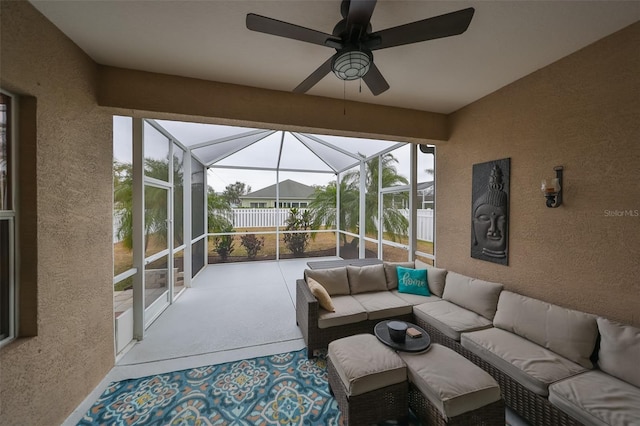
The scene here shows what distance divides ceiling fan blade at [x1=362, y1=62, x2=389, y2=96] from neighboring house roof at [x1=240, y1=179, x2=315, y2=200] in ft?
17.1

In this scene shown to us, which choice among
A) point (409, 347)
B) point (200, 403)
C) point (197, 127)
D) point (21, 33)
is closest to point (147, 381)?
point (200, 403)

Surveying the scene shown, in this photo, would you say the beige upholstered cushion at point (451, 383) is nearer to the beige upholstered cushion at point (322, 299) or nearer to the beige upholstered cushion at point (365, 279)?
the beige upholstered cushion at point (322, 299)

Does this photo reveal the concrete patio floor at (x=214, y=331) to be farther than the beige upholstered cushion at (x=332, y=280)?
No

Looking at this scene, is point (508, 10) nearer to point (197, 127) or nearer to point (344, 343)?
point (344, 343)

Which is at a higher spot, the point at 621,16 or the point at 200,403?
the point at 621,16

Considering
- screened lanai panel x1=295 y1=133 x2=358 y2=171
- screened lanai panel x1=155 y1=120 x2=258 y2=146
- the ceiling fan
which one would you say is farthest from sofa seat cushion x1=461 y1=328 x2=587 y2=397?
screened lanai panel x1=295 y1=133 x2=358 y2=171

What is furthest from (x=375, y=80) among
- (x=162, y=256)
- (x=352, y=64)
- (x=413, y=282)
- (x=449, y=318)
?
(x=162, y=256)

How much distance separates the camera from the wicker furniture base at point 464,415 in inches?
54.4

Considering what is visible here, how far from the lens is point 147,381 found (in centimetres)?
206

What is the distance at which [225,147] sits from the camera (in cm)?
505

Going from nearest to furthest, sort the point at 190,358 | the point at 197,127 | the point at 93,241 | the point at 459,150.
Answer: the point at 93,241 < the point at 190,358 < the point at 459,150 < the point at 197,127

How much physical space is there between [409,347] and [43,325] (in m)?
2.60

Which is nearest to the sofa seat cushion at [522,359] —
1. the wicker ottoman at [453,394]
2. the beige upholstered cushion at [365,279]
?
the wicker ottoman at [453,394]

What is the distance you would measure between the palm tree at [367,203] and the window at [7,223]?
438 cm
